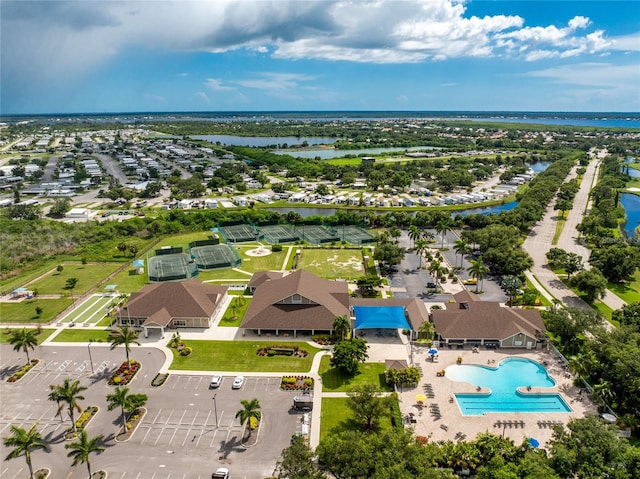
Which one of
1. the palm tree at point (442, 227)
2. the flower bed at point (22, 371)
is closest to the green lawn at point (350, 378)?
the flower bed at point (22, 371)

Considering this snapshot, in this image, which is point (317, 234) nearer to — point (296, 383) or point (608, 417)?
point (296, 383)

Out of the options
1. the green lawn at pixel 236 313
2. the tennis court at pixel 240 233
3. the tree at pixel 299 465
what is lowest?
the green lawn at pixel 236 313

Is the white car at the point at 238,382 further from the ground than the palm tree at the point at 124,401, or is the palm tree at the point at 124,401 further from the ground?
the palm tree at the point at 124,401

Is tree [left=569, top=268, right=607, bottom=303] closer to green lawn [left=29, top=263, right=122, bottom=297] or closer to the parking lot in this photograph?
the parking lot

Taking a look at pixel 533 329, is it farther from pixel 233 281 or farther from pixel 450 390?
pixel 233 281

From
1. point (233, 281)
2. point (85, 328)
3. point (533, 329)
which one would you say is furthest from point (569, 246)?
point (85, 328)

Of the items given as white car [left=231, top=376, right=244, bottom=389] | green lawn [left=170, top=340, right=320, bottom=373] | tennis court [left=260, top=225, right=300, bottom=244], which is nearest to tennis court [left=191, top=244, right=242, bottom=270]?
tennis court [left=260, top=225, right=300, bottom=244]

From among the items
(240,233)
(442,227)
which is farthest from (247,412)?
(240,233)

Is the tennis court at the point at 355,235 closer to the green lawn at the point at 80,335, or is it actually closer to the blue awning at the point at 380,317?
the blue awning at the point at 380,317
